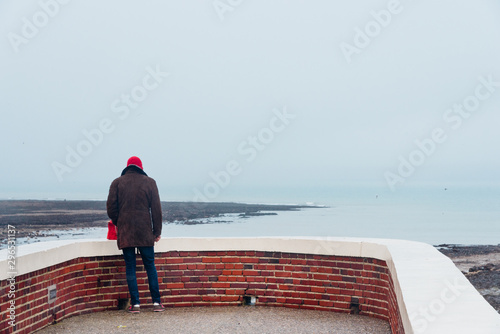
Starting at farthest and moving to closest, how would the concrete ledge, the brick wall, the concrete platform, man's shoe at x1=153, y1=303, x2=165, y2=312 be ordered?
1. man's shoe at x1=153, y1=303, x2=165, y2=312
2. the brick wall
3. the concrete platform
4. the concrete ledge

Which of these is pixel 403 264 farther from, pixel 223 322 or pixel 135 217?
pixel 135 217

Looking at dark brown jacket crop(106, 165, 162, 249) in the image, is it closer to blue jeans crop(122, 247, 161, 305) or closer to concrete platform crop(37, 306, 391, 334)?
blue jeans crop(122, 247, 161, 305)

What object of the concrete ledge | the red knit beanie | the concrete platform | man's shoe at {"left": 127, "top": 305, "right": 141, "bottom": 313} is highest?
the red knit beanie

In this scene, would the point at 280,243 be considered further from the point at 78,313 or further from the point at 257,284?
the point at 78,313

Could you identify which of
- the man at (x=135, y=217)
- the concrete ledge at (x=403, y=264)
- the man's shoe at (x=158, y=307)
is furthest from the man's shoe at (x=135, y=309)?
the concrete ledge at (x=403, y=264)

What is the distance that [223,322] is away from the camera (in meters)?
5.90

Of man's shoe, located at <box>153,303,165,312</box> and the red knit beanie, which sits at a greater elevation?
the red knit beanie

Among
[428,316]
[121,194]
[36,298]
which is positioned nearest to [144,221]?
[121,194]

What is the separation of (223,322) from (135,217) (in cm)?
147

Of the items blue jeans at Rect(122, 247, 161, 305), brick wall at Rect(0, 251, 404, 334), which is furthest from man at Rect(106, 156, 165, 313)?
brick wall at Rect(0, 251, 404, 334)

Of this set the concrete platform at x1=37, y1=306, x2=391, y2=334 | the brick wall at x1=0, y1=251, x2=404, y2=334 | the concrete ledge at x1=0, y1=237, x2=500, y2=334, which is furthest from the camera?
the brick wall at x1=0, y1=251, x2=404, y2=334

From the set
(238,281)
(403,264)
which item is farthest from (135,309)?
(403,264)

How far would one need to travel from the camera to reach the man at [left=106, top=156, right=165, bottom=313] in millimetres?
6100

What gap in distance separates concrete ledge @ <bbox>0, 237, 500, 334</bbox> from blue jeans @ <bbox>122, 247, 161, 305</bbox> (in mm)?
327
